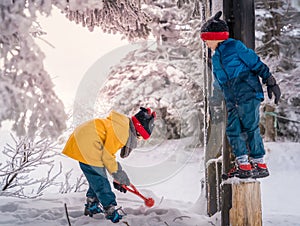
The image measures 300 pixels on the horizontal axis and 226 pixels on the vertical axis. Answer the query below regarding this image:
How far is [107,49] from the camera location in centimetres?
543

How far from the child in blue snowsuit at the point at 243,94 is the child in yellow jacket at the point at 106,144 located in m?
0.81

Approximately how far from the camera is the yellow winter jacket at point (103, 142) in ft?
10.4

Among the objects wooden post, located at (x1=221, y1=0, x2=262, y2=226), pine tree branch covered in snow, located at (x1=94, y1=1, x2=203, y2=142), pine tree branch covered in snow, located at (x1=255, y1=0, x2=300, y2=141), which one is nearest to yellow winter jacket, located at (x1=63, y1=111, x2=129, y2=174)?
wooden post, located at (x1=221, y1=0, x2=262, y2=226)

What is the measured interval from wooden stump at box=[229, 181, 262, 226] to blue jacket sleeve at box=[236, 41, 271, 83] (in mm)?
781

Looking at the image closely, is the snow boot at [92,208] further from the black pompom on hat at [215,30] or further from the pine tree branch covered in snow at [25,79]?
the black pompom on hat at [215,30]

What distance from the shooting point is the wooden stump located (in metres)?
2.77

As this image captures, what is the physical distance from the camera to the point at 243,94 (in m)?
2.69

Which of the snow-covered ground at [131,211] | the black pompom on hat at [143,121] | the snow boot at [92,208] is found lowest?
the snow-covered ground at [131,211]

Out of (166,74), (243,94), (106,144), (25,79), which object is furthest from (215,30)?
(166,74)

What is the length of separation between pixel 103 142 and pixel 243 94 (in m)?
1.24

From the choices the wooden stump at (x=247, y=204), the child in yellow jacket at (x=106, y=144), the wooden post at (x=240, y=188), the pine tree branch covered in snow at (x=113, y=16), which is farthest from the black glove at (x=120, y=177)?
the pine tree branch covered in snow at (x=113, y=16)

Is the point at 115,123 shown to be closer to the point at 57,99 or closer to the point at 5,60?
the point at 57,99

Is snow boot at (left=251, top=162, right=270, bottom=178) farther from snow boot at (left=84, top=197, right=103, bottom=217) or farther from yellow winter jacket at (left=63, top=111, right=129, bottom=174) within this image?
snow boot at (left=84, top=197, right=103, bottom=217)

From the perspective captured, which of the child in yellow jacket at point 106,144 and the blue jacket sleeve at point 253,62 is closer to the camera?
the blue jacket sleeve at point 253,62
